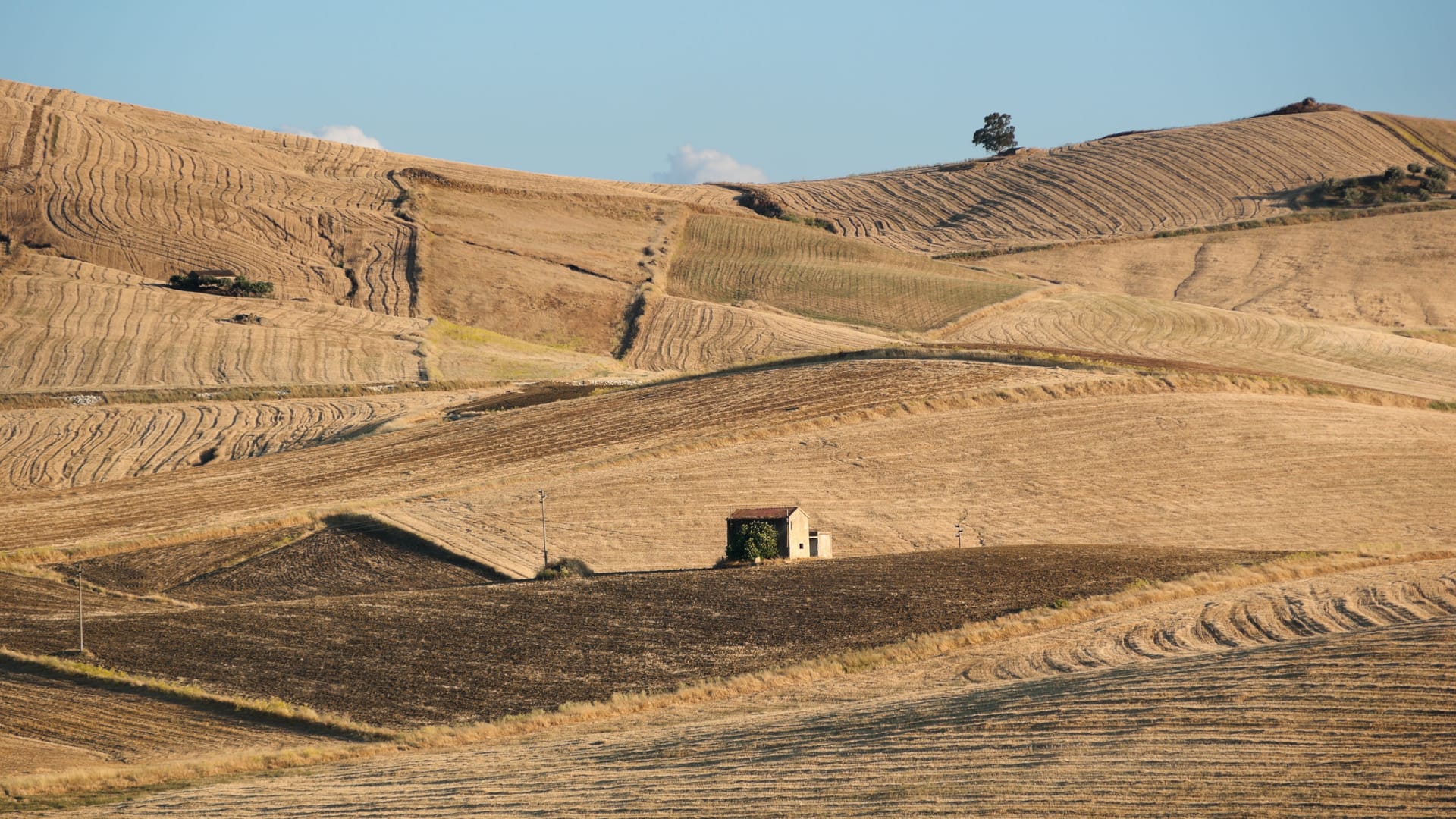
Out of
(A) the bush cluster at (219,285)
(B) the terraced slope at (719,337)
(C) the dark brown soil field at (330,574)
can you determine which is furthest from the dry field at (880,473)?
(A) the bush cluster at (219,285)

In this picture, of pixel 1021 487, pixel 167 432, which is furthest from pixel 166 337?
pixel 1021 487

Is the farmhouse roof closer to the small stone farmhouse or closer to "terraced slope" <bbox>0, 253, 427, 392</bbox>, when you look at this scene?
the small stone farmhouse

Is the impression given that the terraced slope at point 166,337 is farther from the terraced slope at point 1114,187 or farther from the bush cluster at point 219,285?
the terraced slope at point 1114,187

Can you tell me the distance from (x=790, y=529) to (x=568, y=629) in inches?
350

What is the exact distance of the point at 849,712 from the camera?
24.8 m

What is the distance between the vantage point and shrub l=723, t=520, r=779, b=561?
39000 mm

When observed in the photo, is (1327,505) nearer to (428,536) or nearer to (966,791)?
(428,536)

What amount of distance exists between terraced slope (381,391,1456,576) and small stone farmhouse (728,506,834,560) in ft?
3.70

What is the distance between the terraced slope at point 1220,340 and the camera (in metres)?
68.0

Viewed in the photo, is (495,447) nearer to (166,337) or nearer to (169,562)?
(169,562)

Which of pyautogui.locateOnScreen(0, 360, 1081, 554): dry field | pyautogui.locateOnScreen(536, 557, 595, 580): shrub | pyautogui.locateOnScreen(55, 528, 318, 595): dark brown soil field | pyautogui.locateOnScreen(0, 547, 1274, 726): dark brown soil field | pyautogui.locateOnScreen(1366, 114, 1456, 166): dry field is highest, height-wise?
pyautogui.locateOnScreen(1366, 114, 1456, 166): dry field

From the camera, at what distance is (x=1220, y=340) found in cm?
7575

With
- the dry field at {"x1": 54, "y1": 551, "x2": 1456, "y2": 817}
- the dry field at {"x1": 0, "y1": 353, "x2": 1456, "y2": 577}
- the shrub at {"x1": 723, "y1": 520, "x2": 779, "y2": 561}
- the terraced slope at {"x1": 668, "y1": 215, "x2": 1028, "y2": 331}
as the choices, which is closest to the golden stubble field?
the dry field at {"x1": 54, "y1": 551, "x2": 1456, "y2": 817}

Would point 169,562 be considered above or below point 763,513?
below
